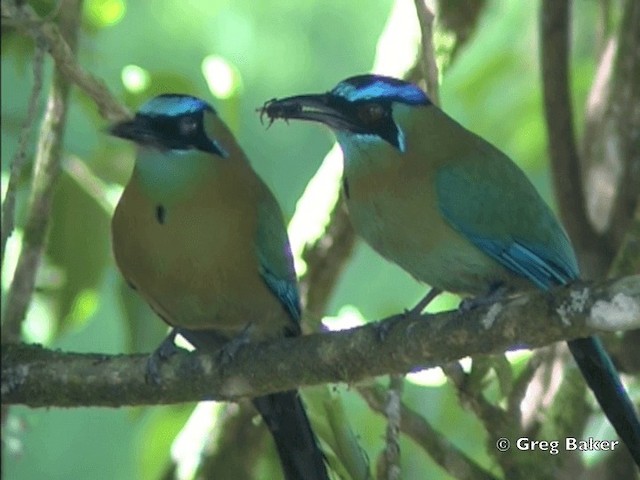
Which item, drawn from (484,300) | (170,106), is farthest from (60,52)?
(484,300)

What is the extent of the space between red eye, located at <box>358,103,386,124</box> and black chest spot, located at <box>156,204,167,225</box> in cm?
49

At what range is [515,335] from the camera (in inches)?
89.7

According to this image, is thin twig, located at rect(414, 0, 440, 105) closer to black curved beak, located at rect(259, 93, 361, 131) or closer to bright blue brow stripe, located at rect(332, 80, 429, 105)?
bright blue brow stripe, located at rect(332, 80, 429, 105)

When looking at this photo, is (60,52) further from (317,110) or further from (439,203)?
(439,203)

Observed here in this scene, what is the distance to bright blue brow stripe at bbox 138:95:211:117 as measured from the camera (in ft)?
9.87

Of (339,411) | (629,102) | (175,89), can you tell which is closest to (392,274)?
(629,102)

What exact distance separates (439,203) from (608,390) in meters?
0.54

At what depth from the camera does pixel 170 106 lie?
303 centimetres

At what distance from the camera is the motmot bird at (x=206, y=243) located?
2.91m

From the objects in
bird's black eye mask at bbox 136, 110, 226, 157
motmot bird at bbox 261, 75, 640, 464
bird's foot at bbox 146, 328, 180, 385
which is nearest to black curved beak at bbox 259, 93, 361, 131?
motmot bird at bbox 261, 75, 640, 464

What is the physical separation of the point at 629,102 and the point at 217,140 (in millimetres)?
1580

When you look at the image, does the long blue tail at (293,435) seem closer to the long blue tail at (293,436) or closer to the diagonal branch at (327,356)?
the long blue tail at (293,436)

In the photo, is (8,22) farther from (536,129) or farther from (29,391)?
(536,129)

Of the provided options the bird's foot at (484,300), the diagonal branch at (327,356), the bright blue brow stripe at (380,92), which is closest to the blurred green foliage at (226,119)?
the diagonal branch at (327,356)
